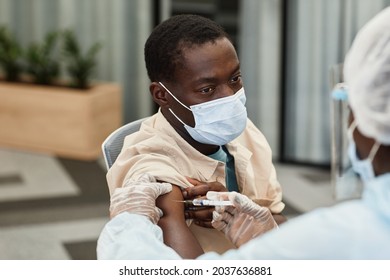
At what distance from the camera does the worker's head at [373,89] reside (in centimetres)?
107

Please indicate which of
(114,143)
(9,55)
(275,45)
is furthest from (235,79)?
(9,55)

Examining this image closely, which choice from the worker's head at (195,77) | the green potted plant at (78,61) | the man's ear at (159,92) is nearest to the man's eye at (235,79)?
the worker's head at (195,77)

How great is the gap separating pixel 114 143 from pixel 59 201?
2.00 metres

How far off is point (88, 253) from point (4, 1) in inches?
81.4

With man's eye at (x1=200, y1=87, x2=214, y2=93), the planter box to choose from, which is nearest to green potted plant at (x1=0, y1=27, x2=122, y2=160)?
the planter box

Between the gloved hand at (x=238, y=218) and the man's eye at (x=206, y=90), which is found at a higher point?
the man's eye at (x=206, y=90)

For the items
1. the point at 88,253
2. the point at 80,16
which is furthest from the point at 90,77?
the point at 88,253

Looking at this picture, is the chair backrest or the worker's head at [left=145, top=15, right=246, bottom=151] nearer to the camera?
the worker's head at [left=145, top=15, right=246, bottom=151]

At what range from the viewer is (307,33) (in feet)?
12.9

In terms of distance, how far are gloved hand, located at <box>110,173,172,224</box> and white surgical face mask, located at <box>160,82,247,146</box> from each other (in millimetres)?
206

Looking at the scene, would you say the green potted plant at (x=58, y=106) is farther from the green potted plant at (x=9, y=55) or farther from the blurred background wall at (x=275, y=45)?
the blurred background wall at (x=275, y=45)

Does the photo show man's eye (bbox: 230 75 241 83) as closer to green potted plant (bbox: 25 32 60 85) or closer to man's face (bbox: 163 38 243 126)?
man's face (bbox: 163 38 243 126)

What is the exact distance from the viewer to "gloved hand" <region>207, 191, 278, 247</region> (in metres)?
1.44
